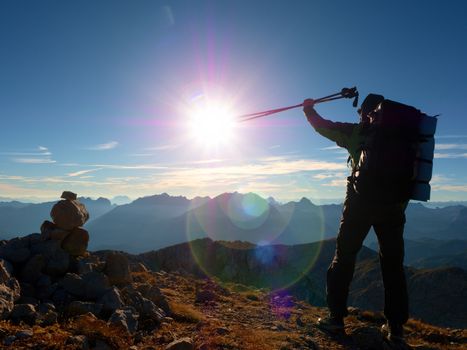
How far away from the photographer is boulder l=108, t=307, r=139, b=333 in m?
7.44

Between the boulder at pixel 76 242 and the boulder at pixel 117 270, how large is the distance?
107cm

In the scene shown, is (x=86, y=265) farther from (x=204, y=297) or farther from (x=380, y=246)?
(x=380, y=246)

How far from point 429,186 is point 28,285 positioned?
9.55 metres

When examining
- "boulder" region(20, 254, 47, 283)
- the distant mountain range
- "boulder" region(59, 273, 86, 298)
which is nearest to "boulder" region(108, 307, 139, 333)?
"boulder" region(59, 273, 86, 298)

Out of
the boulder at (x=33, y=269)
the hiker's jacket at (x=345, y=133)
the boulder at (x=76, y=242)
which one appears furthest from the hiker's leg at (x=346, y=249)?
the boulder at (x=76, y=242)

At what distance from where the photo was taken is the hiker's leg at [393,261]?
797 cm

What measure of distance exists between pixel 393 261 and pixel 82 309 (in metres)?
6.77

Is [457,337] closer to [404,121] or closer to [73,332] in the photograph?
[404,121]

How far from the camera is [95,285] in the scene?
9469 mm

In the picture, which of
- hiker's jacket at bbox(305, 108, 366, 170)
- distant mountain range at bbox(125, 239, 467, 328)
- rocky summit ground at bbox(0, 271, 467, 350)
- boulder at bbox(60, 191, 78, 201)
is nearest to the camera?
rocky summit ground at bbox(0, 271, 467, 350)

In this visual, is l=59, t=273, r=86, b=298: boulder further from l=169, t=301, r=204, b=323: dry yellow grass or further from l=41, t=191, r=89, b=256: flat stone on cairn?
l=41, t=191, r=89, b=256: flat stone on cairn

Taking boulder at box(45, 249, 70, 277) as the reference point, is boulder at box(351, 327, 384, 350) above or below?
below

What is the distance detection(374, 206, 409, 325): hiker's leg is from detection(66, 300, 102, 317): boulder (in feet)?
20.9

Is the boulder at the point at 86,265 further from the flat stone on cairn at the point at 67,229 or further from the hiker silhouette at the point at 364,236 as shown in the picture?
the hiker silhouette at the point at 364,236
